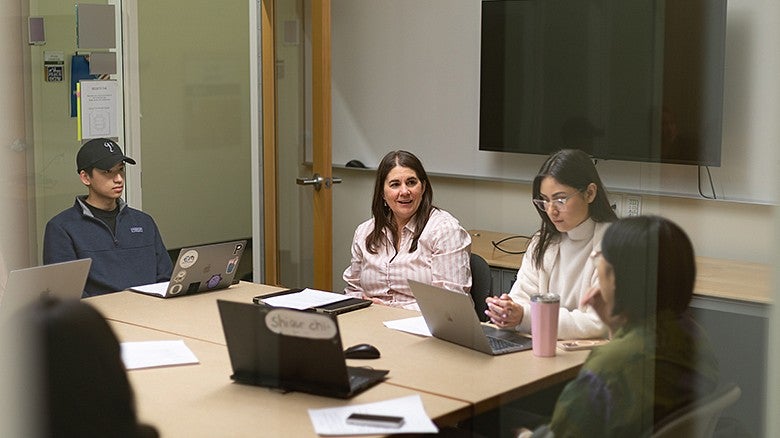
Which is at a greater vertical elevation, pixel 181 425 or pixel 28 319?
pixel 28 319

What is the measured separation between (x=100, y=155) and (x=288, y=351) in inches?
18.8

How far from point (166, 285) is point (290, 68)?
5.43 feet

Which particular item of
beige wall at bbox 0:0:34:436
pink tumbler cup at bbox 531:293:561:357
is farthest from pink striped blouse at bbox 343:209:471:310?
beige wall at bbox 0:0:34:436

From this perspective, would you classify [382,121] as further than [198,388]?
Yes

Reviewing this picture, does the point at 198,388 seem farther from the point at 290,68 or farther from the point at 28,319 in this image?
the point at 290,68

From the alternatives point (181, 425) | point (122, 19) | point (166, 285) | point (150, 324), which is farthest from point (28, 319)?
point (166, 285)

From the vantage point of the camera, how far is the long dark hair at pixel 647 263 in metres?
1.77

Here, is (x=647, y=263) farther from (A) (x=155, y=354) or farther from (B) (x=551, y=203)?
(A) (x=155, y=354)

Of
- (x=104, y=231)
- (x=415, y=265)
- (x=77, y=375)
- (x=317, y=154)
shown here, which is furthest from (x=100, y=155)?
(x=317, y=154)

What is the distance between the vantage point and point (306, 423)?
1705mm

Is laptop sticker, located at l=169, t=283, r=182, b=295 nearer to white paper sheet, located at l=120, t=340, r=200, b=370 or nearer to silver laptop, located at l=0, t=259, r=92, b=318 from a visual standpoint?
white paper sheet, located at l=120, t=340, r=200, b=370

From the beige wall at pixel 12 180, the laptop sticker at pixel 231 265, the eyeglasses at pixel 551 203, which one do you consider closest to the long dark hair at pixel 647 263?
the eyeglasses at pixel 551 203

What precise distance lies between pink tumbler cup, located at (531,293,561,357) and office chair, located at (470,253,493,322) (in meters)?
0.52

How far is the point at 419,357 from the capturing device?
2182 mm
